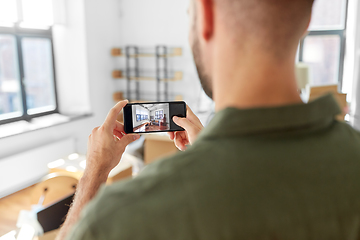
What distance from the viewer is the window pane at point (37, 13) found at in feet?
12.2

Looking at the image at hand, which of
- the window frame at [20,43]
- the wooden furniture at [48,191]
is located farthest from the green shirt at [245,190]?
the window frame at [20,43]

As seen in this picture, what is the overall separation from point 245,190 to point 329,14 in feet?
15.4

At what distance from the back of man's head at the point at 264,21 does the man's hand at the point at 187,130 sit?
0.62 metres

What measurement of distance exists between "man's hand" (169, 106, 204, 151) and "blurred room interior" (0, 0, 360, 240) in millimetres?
1746

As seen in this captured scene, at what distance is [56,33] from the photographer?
4.38 metres

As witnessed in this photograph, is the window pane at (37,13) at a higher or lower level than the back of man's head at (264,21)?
higher

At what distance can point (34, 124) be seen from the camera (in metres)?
3.85

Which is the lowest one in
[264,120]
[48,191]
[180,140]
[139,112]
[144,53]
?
[48,191]

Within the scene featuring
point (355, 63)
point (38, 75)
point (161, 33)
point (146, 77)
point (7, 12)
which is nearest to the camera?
point (7, 12)

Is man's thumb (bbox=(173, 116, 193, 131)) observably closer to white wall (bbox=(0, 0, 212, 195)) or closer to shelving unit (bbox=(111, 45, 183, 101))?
white wall (bbox=(0, 0, 212, 195))

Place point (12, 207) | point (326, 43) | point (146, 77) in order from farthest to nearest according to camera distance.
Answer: point (146, 77) → point (326, 43) → point (12, 207)

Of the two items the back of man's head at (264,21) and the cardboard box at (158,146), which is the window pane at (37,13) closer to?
the cardboard box at (158,146)

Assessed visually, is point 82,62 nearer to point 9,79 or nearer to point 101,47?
point 101,47

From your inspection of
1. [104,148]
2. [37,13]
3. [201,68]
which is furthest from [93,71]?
[201,68]
